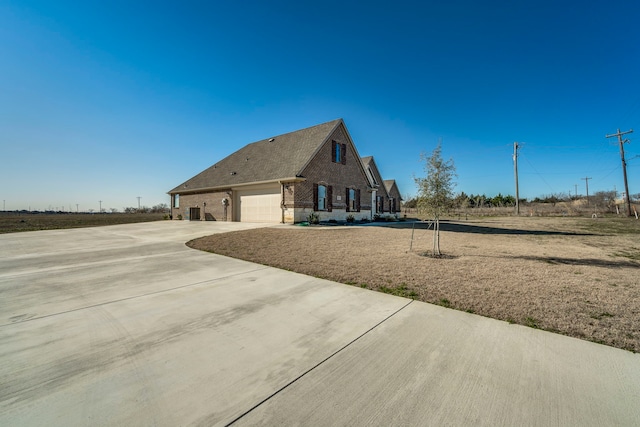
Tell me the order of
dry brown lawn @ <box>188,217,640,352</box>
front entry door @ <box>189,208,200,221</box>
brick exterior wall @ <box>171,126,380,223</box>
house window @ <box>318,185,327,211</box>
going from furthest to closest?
front entry door @ <box>189,208,200,221</box>
house window @ <box>318,185,327,211</box>
brick exterior wall @ <box>171,126,380,223</box>
dry brown lawn @ <box>188,217,640,352</box>

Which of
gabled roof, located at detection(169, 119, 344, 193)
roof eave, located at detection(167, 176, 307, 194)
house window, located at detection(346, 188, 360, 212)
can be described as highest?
gabled roof, located at detection(169, 119, 344, 193)

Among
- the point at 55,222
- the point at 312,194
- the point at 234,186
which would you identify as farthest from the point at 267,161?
the point at 55,222

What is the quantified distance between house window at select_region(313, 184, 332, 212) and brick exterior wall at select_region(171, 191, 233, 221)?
7.25 meters

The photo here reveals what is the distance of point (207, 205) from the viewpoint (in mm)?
23547

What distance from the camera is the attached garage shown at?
18.6 m

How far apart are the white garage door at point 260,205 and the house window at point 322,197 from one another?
8.81ft

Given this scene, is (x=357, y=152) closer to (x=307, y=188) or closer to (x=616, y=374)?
(x=307, y=188)

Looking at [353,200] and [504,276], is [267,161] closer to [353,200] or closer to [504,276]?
[353,200]

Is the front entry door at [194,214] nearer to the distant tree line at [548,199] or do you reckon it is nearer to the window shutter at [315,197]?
the window shutter at [315,197]

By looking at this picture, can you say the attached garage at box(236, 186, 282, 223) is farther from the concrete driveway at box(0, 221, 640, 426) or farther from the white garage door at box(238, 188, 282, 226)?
the concrete driveway at box(0, 221, 640, 426)

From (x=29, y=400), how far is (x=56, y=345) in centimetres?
98

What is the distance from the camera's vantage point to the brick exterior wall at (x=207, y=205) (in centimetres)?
2183

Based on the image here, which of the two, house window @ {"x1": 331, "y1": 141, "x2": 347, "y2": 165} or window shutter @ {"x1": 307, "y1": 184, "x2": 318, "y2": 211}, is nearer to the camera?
window shutter @ {"x1": 307, "y1": 184, "x2": 318, "y2": 211}

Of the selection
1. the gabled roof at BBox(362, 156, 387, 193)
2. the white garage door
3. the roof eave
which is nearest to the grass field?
the roof eave
